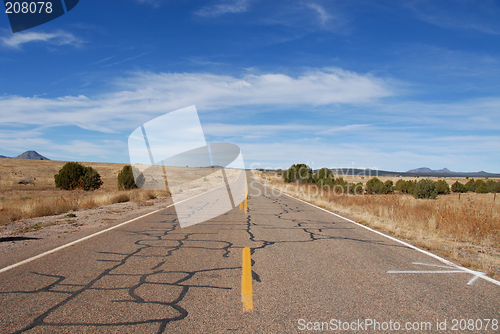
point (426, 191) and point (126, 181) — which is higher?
point (126, 181)

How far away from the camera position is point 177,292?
4102 millimetres

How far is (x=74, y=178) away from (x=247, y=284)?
98.4 ft

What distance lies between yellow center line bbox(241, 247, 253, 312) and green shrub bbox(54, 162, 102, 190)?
2779 cm

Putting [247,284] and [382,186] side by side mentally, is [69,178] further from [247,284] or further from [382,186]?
[382,186]

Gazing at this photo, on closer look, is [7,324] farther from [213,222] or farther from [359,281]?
[213,222]

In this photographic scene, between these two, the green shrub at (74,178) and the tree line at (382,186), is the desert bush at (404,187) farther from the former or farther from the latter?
the green shrub at (74,178)

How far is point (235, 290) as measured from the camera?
419cm

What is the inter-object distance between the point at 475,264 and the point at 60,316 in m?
6.80

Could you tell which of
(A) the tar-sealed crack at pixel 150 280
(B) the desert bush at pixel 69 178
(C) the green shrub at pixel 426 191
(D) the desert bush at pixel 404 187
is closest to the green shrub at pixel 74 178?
(B) the desert bush at pixel 69 178

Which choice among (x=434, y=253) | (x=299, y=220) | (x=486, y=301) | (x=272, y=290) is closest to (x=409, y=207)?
(x=299, y=220)

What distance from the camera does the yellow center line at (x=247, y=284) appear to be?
3.69 metres

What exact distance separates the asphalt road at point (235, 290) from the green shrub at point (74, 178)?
81.7 feet

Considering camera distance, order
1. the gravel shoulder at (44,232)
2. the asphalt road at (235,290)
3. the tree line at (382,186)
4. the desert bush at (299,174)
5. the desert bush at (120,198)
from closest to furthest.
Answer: the asphalt road at (235,290)
the gravel shoulder at (44,232)
the desert bush at (120,198)
the tree line at (382,186)
the desert bush at (299,174)

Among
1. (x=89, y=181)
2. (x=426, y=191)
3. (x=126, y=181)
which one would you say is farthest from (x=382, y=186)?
(x=89, y=181)
